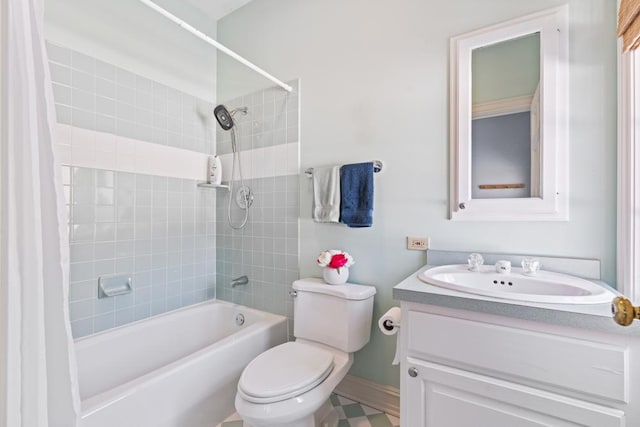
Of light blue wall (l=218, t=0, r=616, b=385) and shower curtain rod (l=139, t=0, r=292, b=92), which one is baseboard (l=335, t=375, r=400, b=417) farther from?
shower curtain rod (l=139, t=0, r=292, b=92)

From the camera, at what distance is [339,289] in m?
1.63

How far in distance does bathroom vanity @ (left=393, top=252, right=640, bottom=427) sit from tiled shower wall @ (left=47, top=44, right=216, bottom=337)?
1.74m

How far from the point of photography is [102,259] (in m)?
1.77

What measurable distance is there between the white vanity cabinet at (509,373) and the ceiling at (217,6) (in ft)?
8.37

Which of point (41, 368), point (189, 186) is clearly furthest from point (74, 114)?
point (41, 368)

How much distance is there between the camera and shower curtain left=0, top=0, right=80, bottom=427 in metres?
0.47

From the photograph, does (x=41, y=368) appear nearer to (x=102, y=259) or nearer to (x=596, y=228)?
(x=102, y=259)

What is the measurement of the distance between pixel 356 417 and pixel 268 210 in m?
1.42

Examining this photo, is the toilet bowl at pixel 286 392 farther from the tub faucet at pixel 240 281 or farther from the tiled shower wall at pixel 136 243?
the tiled shower wall at pixel 136 243

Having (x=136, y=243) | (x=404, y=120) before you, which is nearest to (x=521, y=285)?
(x=404, y=120)

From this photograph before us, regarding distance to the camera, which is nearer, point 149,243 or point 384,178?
point 384,178

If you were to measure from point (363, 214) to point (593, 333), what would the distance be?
1.05m

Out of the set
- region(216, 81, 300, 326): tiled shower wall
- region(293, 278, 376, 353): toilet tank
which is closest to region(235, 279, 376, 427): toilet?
region(293, 278, 376, 353): toilet tank

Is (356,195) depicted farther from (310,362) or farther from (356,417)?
(356,417)
